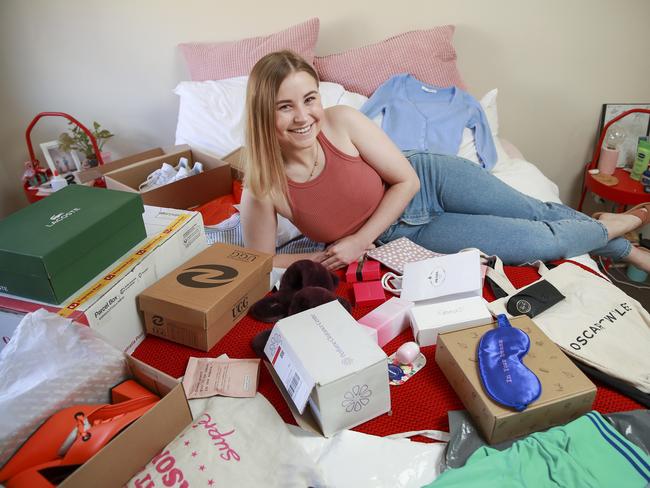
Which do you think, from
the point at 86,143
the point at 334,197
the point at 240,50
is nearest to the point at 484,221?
the point at 334,197

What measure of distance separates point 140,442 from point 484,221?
3.74ft

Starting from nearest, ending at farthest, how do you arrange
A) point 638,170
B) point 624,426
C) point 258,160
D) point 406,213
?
1. point 624,426
2. point 258,160
3. point 406,213
4. point 638,170

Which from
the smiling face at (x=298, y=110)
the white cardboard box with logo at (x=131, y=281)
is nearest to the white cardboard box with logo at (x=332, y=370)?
the white cardboard box with logo at (x=131, y=281)

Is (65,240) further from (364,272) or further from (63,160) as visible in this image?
(63,160)

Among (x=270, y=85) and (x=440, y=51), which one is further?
(x=440, y=51)

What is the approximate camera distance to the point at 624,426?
2.60 feet

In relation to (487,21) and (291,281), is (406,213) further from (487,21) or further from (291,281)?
(487,21)

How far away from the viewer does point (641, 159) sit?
1.93m

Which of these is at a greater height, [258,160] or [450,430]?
[258,160]

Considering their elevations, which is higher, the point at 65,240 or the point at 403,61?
the point at 403,61

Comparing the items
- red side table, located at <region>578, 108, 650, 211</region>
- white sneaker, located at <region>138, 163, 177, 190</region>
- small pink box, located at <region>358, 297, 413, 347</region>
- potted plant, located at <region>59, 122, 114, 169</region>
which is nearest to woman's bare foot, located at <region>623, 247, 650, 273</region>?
red side table, located at <region>578, 108, 650, 211</region>

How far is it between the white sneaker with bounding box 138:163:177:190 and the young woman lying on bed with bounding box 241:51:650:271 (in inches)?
24.0

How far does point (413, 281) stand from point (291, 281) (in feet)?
1.04

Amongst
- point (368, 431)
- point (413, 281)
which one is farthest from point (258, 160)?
point (368, 431)
